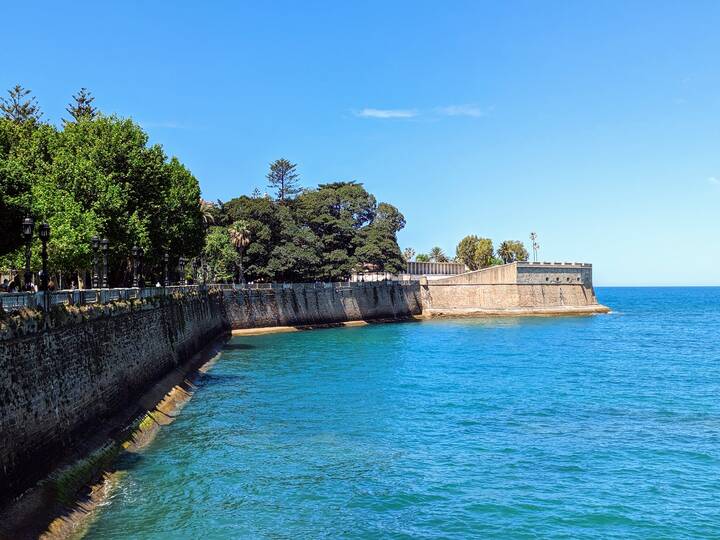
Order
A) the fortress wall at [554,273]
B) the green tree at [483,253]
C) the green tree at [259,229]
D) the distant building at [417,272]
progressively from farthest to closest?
the green tree at [483,253] → the distant building at [417,272] → the fortress wall at [554,273] → the green tree at [259,229]

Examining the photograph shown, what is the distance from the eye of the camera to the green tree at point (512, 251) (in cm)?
15823

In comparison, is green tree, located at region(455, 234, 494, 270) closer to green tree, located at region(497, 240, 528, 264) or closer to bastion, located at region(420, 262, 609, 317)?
green tree, located at region(497, 240, 528, 264)

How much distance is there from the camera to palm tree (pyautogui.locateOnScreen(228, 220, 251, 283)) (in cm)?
7950

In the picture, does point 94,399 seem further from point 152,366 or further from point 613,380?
point 613,380

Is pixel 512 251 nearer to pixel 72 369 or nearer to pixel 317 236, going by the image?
pixel 317 236

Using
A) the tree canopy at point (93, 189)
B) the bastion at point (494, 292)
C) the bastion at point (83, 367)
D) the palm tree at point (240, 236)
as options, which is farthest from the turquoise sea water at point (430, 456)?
the bastion at point (494, 292)

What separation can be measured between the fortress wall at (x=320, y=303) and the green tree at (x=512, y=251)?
66.7 metres

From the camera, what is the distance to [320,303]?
8000cm

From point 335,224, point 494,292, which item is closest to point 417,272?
point 494,292

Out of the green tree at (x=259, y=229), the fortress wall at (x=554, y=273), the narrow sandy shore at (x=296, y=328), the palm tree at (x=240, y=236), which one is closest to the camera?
the narrow sandy shore at (x=296, y=328)

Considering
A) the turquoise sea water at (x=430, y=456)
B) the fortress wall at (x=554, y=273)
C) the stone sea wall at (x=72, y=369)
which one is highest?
the fortress wall at (x=554, y=273)

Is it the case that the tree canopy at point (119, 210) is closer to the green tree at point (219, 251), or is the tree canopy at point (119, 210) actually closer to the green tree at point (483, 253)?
the green tree at point (219, 251)

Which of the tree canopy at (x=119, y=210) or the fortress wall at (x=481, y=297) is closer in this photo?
the tree canopy at (x=119, y=210)

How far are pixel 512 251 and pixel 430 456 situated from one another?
459 ft
